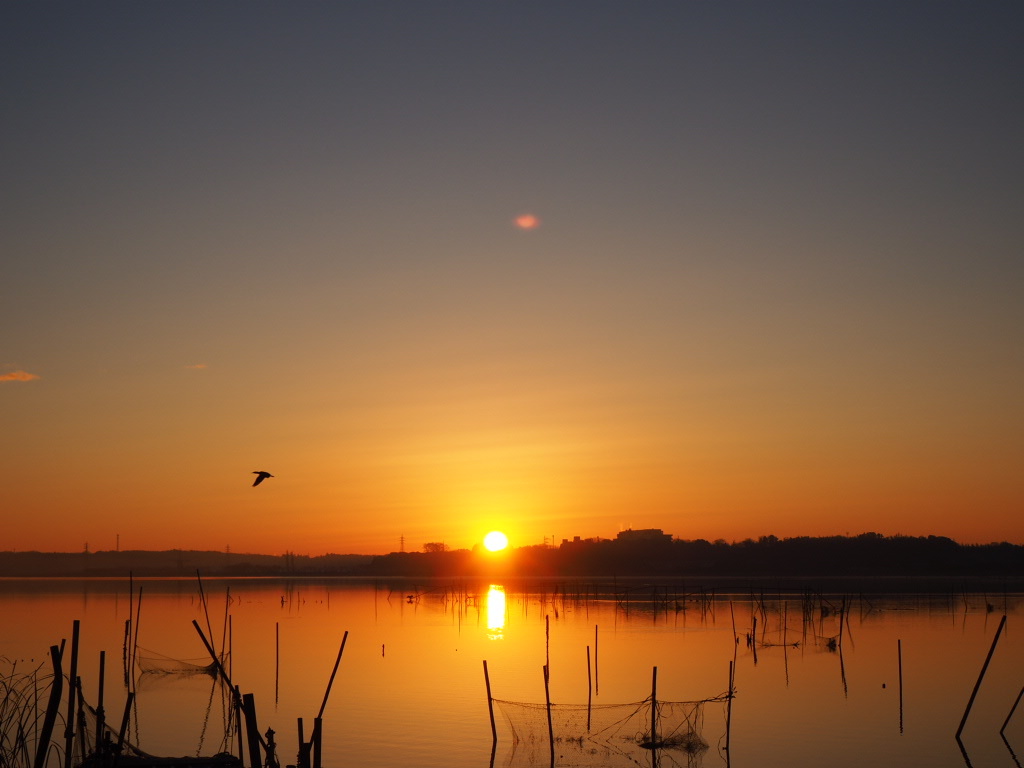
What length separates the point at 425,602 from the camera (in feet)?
261

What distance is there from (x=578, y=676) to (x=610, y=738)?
11.1 metres

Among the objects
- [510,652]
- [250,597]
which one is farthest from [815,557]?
[510,652]

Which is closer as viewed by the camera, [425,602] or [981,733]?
[981,733]

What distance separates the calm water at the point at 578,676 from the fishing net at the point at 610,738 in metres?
0.22

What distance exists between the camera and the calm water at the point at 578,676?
73.2ft

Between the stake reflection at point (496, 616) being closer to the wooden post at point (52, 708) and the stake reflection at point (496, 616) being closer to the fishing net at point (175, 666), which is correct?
the fishing net at point (175, 666)

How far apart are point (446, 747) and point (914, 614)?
44643mm

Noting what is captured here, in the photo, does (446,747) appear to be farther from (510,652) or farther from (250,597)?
(250,597)

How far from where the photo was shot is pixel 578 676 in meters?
33.0

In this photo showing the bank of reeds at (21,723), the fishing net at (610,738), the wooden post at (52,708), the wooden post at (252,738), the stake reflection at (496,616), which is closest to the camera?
the wooden post at (52,708)

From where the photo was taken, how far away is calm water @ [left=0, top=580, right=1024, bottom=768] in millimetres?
22312

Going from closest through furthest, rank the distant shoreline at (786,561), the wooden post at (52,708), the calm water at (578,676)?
the wooden post at (52,708), the calm water at (578,676), the distant shoreline at (786,561)

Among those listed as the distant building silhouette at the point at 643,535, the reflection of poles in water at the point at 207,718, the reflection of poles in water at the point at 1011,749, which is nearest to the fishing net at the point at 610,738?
the reflection of poles in water at the point at 1011,749

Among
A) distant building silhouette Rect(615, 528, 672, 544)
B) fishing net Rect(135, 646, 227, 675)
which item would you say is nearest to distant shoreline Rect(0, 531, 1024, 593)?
distant building silhouette Rect(615, 528, 672, 544)
